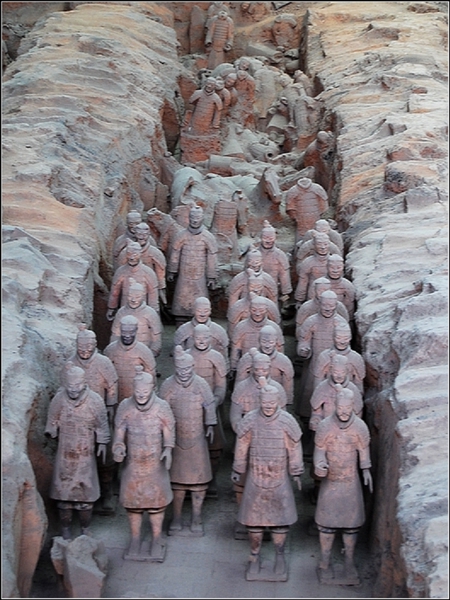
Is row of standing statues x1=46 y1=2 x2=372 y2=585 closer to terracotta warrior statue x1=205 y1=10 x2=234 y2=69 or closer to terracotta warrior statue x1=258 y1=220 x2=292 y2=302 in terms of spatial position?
terracotta warrior statue x1=258 y1=220 x2=292 y2=302

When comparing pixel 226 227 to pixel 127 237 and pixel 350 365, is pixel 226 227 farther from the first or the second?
pixel 350 365

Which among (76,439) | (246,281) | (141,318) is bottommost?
(76,439)

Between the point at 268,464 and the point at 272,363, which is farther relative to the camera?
the point at 272,363

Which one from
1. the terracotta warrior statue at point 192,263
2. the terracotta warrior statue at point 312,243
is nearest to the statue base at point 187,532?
the terracotta warrior statue at point 192,263

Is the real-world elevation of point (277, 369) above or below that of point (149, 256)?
below

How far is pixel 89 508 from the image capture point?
7820 millimetres

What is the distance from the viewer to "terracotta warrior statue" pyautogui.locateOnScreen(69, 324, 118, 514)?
7918 millimetres

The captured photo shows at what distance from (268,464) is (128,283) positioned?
96.6 inches

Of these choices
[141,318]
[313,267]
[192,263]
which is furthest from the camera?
[192,263]

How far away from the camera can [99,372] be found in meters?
8.02

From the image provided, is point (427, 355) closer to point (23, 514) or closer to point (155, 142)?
point (23, 514)

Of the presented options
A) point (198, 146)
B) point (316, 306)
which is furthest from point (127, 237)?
point (198, 146)

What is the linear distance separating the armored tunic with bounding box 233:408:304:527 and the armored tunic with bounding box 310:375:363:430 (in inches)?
13.3

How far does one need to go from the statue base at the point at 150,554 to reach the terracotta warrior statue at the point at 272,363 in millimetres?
1280
